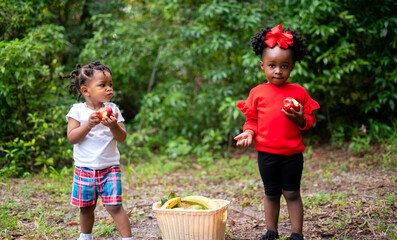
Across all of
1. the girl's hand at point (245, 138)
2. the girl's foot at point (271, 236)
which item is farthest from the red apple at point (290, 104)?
the girl's foot at point (271, 236)

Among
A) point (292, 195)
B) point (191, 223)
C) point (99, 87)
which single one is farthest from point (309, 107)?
point (99, 87)

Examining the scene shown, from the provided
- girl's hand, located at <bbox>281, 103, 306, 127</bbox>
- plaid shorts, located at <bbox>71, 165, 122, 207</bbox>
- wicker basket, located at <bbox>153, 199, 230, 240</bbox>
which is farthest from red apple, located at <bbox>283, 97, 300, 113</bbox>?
plaid shorts, located at <bbox>71, 165, 122, 207</bbox>

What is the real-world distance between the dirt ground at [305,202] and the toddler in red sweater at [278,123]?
19.6 inches

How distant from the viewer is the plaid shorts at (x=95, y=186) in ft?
8.43

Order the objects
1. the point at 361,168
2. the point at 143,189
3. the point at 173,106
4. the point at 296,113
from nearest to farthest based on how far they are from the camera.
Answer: the point at 296,113, the point at 143,189, the point at 361,168, the point at 173,106

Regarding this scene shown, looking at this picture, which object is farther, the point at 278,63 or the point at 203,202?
the point at 203,202

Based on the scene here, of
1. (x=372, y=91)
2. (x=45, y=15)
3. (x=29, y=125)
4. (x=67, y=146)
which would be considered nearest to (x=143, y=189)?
(x=67, y=146)

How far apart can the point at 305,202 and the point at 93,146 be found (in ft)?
7.23

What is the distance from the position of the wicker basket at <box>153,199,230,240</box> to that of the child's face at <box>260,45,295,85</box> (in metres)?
0.98

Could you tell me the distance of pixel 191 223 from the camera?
2.39 m

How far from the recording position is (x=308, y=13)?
5.09m

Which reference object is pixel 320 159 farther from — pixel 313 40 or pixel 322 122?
pixel 313 40

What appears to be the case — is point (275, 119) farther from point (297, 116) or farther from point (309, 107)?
point (309, 107)

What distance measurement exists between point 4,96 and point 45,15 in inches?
69.1
